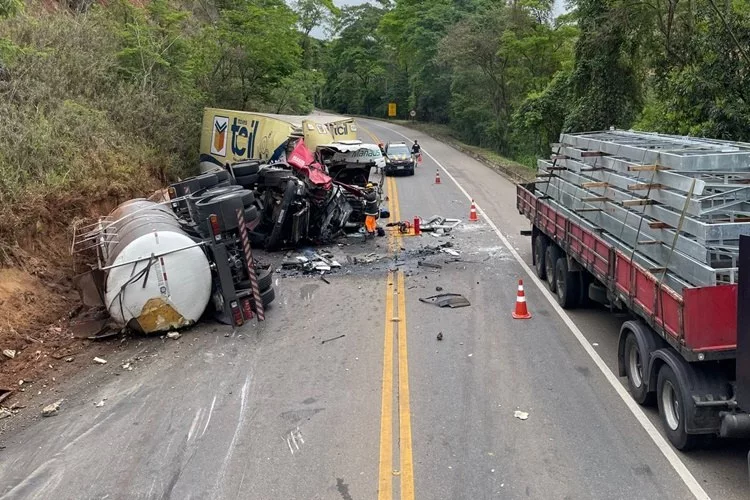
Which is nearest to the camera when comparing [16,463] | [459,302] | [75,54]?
[16,463]

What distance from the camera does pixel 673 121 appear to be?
19172 millimetres

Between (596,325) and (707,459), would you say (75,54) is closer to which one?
(596,325)

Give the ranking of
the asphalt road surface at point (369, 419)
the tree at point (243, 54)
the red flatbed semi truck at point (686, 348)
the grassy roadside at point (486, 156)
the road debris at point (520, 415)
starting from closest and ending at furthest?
1. the red flatbed semi truck at point (686, 348)
2. the asphalt road surface at point (369, 419)
3. the road debris at point (520, 415)
4. the tree at point (243, 54)
5. the grassy roadside at point (486, 156)

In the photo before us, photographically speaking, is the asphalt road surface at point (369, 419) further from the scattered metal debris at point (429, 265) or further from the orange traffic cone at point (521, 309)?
the scattered metal debris at point (429, 265)

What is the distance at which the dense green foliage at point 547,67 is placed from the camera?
16.4 meters

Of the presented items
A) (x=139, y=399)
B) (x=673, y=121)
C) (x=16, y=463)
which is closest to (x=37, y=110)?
(x=139, y=399)

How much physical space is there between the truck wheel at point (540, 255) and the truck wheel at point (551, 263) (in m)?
0.22

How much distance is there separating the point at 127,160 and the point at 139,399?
904cm

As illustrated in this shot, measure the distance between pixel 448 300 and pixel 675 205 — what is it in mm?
5038

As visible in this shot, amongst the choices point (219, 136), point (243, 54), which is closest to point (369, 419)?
point (219, 136)

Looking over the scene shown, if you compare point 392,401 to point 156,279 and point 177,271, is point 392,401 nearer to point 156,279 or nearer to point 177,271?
point 177,271

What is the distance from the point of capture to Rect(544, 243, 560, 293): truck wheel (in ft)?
37.0

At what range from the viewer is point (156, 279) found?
30.6ft

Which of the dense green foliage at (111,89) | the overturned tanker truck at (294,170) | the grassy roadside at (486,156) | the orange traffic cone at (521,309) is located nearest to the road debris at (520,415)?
the orange traffic cone at (521,309)
